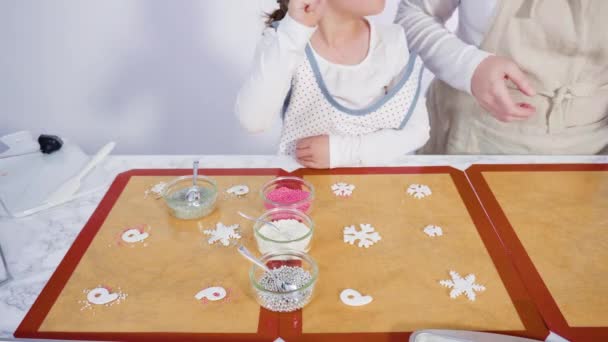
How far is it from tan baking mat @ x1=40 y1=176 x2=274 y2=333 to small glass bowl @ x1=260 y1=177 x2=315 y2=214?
3cm

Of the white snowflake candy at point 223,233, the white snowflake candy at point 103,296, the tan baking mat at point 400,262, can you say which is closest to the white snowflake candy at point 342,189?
the tan baking mat at point 400,262

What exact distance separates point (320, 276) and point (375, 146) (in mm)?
445

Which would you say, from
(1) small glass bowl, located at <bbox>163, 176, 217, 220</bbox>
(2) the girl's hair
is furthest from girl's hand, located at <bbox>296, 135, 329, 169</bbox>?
(2) the girl's hair

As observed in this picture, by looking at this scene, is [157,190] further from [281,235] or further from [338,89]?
[338,89]

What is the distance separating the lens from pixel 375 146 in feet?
4.04

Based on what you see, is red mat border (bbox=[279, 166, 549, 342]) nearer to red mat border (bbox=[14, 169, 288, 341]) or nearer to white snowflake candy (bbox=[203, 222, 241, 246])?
red mat border (bbox=[14, 169, 288, 341])

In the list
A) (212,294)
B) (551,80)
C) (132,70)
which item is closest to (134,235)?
(212,294)

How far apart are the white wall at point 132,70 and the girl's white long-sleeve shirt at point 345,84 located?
122cm

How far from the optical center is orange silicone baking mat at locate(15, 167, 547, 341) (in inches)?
30.7

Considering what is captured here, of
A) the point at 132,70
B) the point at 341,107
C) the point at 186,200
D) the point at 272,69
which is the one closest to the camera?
the point at 186,200

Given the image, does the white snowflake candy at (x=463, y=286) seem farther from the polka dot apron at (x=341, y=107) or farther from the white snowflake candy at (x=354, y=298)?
the polka dot apron at (x=341, y=107)

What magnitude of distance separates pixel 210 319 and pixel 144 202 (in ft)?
1.25

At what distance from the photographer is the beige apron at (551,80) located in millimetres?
1277

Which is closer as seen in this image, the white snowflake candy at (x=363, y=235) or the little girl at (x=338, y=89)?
the white snowflake candy at (x=363, y=235)
